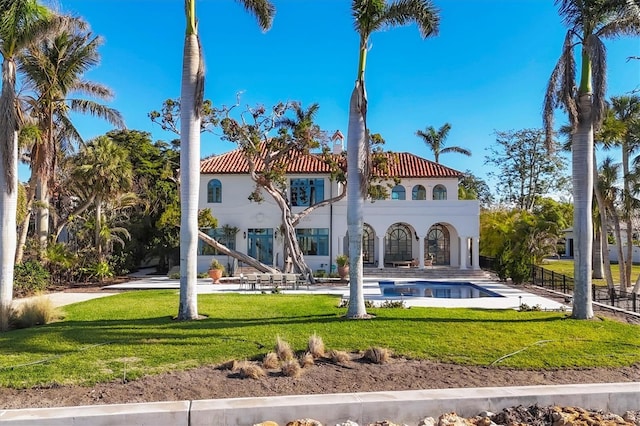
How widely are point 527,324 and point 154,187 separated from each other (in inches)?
1093

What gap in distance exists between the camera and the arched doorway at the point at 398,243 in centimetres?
3384

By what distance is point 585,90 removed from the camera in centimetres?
1218

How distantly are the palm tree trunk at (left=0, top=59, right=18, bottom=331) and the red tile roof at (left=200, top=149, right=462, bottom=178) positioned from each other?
59.7 ft

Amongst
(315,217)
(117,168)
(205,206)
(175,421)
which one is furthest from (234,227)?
(175,421)

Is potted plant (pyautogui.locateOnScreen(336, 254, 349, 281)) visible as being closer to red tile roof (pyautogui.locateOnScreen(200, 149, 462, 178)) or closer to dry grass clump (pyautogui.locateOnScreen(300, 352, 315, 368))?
red tile roof (pyautogui.locateOnScreen(200, 149, 462, 178))

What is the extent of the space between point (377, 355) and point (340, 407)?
2.10 m

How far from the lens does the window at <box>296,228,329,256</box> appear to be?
3005 centimetres

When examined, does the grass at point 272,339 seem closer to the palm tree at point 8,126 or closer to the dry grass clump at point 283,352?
the dry grass clump at point 283,352

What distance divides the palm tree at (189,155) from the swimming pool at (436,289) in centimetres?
1020

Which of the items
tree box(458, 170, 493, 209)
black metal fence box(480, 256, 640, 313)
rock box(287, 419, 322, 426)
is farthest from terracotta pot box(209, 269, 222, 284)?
tree box(458, 170, 493, 209)

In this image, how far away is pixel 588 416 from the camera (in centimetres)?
622

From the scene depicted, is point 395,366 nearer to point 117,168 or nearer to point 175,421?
point 175,421

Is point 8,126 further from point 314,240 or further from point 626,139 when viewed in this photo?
point 626,139

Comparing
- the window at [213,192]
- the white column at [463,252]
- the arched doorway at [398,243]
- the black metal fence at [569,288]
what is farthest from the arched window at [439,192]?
the window at [213,192]
